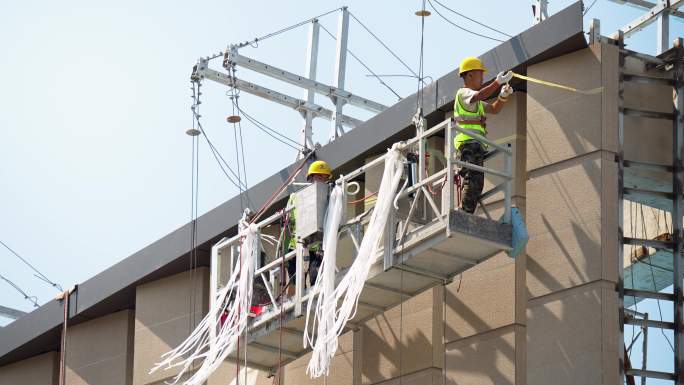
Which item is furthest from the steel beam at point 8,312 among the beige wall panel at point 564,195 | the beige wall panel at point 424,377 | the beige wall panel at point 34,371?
the beige wall panel at point 564,195

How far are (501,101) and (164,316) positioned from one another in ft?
38.2

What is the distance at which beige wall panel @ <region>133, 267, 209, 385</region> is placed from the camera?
32.6 meters

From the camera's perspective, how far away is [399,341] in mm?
27812

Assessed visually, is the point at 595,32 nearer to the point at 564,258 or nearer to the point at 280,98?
the point at 564,258

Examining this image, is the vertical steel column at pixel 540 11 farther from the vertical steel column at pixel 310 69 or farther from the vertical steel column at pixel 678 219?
the vertical steel column at pixel 310 69

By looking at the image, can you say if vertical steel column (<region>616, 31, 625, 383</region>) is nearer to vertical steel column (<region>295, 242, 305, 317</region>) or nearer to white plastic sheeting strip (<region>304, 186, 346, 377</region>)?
white plastic sheeting strip (<region>304, 186, 346, 377</region>)

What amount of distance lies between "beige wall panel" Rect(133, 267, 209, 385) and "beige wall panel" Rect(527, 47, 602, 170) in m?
8.99

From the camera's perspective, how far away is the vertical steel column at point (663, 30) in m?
26.4

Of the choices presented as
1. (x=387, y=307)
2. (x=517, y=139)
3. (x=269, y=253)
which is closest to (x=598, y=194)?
(x=517, y=139)

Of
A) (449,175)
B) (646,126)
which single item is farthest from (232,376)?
(646,126)

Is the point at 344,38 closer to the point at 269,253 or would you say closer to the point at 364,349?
the point at 269,253

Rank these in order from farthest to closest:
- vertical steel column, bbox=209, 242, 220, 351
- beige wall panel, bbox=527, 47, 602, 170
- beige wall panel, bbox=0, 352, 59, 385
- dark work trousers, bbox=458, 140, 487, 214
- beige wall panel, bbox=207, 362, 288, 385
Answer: beige wall panel, bbox=0, 352, 59, 385 < beige wall panel, bbox=207, 362, 288, 385 < vertical steel column, bbox=209, 242, 220, 351 < beige wall panel, bbox=527, 47, 602, 170 < dark work trousers, bbox=458, 140, 487, 214

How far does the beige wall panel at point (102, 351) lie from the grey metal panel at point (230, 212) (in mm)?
246

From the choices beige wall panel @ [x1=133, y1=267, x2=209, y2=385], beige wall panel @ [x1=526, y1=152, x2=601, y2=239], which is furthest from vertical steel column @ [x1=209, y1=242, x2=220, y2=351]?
beige wall panel @ [x1=526, y1=152, x2=601, y2=239]
